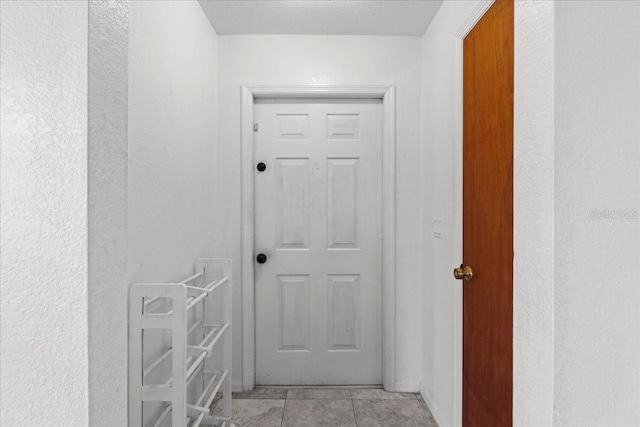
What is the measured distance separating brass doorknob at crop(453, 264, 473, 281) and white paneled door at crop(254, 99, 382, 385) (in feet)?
2.68

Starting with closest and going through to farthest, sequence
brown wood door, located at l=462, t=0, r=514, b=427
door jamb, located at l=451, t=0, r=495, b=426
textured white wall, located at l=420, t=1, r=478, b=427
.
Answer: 1. brown wood door, located at l=462, t=0, r=514, b=427
2. door jamb, located at l=451, t=0, r=495, b=426
3. textured white wall, located at l=420, t=1, r=478, b=427

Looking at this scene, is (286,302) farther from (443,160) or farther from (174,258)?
(443,160)

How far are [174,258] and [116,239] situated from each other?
3.22ft

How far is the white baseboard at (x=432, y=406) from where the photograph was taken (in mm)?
2105

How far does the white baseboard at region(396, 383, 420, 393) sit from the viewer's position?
2488mm

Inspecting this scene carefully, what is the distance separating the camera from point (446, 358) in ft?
6.67

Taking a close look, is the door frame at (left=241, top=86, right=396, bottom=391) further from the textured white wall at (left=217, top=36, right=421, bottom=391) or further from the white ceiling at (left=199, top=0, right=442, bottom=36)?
the white ceiling at (left=199, top=0, right=442, bottom=36)

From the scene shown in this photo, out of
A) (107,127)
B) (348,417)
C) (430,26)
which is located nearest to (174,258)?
(107,127)

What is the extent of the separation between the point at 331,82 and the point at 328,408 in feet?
6.62

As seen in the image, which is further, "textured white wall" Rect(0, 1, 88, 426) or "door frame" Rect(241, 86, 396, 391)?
"door frame" Rect(241, 86, 396, 391)

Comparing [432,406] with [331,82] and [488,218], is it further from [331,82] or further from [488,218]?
[331,82]
